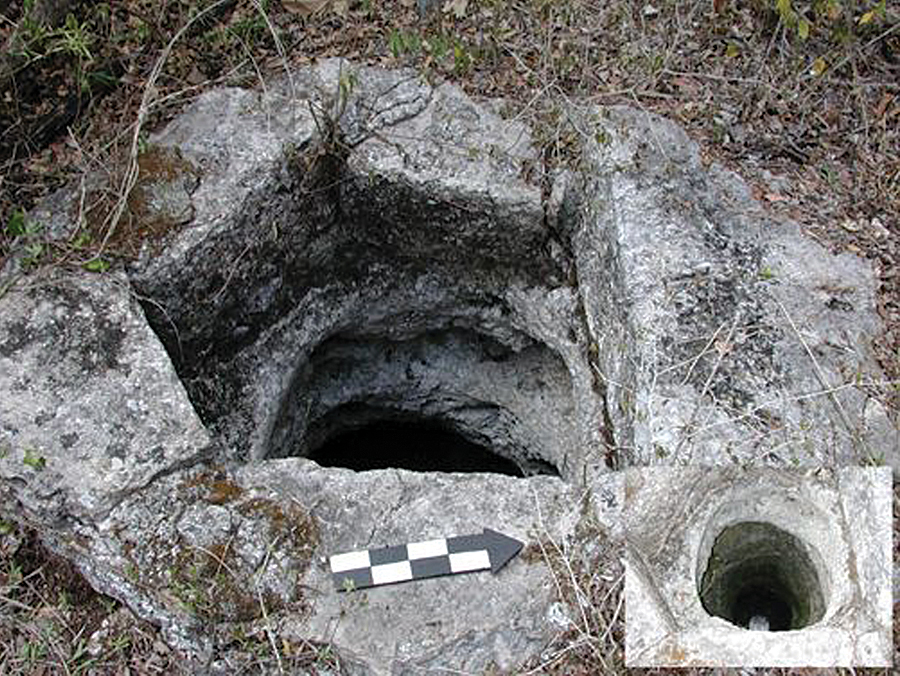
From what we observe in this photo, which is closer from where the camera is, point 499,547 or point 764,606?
point 499,547

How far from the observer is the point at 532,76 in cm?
400

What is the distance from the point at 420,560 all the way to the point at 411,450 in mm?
2429

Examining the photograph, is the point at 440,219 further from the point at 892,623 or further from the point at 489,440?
the point at 892,623

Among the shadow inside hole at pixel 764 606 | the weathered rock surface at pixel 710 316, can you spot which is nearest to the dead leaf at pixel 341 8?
the weathered rock surface at pixel 710 316

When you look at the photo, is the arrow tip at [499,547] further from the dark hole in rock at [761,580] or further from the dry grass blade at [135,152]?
the dry grass blade at [135,152]

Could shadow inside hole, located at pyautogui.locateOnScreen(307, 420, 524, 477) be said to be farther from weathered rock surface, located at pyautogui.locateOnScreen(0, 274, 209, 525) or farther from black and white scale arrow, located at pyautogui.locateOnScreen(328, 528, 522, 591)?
black and white scale arrow, located at pyautogui.locateOnScreen(328, 528, 522, 591)

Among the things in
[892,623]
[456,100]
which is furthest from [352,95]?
[892,623]

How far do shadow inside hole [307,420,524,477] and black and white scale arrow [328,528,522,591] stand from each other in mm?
2124

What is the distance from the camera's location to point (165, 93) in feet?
12.9

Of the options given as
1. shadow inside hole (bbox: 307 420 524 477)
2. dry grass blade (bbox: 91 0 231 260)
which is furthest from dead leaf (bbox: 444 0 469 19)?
shadow inside hole (bbox: 307 420 524 477)

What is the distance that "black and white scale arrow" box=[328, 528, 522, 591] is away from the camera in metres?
2.95

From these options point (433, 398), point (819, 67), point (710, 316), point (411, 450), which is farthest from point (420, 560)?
point (411, 450)

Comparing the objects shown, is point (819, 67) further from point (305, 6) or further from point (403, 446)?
point (403, 446)

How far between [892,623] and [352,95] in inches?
95.3
